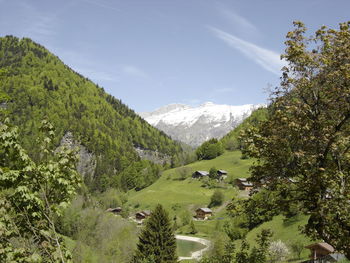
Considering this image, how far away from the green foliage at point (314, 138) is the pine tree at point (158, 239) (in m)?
48.9

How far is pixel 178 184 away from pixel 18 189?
6743 inches

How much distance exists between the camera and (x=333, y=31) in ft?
47.5

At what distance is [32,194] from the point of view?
8.17 metres

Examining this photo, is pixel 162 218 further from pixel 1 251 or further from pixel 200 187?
pixel 200 187

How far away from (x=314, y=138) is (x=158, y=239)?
5322 centimetres

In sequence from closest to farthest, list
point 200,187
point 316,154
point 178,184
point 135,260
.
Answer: point 316,154 < point 135,260 < point 200,187 < point 178,184

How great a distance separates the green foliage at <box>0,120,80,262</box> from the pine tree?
5370 cm

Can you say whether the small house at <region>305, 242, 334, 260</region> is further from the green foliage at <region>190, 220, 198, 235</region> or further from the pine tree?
the green foliage at <region>190, 220, 198, 235</region>

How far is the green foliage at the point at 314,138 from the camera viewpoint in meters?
13.3

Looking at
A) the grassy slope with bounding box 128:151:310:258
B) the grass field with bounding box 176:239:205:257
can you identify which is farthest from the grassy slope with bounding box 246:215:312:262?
the grass field with bounding box 176:239:205:257

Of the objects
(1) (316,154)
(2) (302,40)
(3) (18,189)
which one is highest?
(2) (302,40)

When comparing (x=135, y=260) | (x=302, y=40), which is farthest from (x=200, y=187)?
(x=302, y=40)

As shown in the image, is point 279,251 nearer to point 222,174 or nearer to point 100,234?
point 100,234

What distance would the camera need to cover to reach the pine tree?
60625mm
